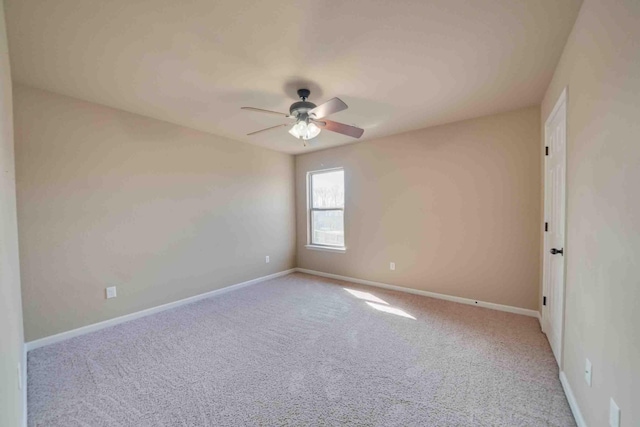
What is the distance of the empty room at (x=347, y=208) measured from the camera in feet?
4.80

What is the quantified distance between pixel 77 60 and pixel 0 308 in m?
1.89

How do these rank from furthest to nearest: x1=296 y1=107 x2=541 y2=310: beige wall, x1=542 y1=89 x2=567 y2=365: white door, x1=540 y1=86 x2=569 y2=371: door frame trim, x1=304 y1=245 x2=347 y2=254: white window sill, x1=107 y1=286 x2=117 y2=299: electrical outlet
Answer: x1=304 y1=245 x2=347 y2=254: white window sill, x1=296 y1=107 x2=541 y2=310: beige wall, x1=107 y1=286 x2=117 y2=299: electrical outlet, x1=542 y1=89 x2=567 y2=365: white door, x1=540 y1=86 x2=569 y2=371: door frame trim

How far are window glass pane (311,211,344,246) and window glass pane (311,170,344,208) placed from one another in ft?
0.57

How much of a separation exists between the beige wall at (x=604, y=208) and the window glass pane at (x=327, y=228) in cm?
331

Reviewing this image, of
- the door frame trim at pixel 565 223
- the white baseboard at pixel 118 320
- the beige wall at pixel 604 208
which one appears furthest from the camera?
the white baseboard at pixel 118 320

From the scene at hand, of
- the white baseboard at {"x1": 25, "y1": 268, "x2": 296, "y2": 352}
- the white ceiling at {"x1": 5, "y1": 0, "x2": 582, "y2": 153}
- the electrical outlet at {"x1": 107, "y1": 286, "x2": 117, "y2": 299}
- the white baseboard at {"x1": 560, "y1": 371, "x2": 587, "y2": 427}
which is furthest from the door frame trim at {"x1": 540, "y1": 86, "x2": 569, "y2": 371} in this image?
the electrical outlet at {"x1": 107, "y1": 286, "x2": 117, "y2": 299}

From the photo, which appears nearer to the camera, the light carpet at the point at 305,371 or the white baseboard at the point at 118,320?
the light carpet at the point at 305,371

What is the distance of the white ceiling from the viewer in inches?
59.8

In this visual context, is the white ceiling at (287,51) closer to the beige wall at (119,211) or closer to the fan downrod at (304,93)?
the fan downrod at (304,93)

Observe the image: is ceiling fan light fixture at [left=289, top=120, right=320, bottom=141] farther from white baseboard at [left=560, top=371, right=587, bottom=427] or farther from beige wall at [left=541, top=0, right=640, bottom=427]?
white baseboard at [left=560, top=371, right=587, bottom=427]

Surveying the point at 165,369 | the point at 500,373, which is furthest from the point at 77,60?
the point at 500,373

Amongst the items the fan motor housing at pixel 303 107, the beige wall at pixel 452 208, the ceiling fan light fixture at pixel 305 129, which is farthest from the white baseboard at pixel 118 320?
the fan motor housing at pixel 303 107

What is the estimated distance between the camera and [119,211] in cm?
300

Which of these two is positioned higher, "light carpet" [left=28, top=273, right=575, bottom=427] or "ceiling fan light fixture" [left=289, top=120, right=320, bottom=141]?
"ceiling fan light fixture" [left=289, top=120, right=320, bottom=141]
